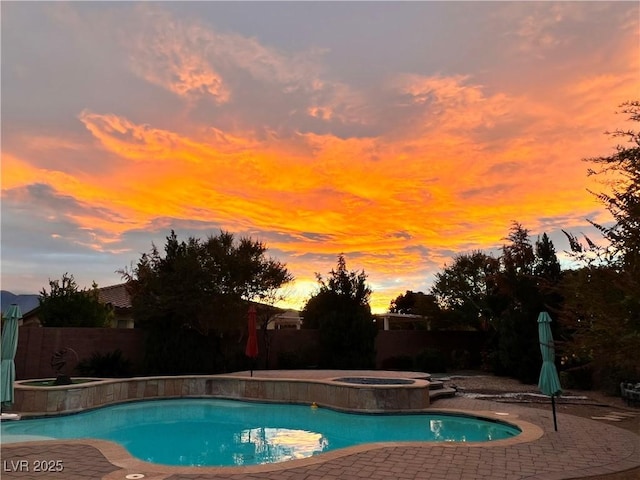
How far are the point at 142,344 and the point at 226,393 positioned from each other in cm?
664

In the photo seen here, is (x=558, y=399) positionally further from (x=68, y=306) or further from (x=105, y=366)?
(x=68, y=306)

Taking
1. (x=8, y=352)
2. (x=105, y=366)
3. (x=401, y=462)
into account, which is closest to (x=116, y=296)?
(x=105, y=366)

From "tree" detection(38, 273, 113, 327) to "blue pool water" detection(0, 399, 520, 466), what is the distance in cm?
903

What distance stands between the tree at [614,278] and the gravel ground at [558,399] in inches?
119

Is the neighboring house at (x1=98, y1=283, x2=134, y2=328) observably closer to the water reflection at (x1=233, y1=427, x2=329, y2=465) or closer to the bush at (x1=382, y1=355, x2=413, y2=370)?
the bush at (x1=382, y1=355, x2=413, y2=370)

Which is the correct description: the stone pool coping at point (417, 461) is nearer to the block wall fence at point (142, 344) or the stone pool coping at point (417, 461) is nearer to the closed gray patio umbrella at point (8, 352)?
the closed gray patio umbrella at point (8, 352)

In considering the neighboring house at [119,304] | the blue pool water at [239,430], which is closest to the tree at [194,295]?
the blue pool water at [239,430]

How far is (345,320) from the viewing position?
73.2 ft

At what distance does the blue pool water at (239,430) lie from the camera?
30.2 feet

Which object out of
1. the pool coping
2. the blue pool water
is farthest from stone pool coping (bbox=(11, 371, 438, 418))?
the pool coping

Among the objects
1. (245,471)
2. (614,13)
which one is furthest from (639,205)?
(614,13)

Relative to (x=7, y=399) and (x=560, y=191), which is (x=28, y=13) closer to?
(x=7, y=399)

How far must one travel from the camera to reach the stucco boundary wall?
492 inches

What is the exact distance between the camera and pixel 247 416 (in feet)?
43.8
